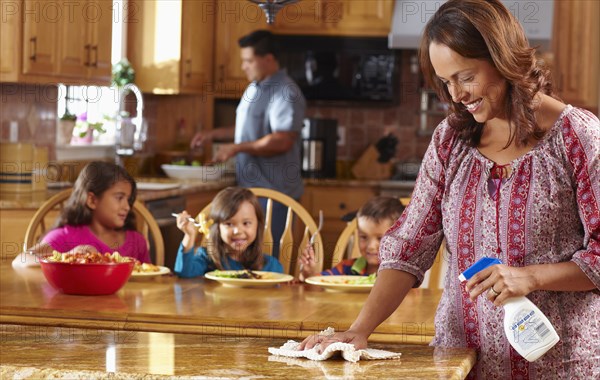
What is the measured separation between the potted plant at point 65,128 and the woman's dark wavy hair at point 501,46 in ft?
11.5

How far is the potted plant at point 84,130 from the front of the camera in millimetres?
5051

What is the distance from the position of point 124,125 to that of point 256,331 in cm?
305

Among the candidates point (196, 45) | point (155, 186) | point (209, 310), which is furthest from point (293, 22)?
point (209, 310)

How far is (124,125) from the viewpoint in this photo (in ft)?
16.7

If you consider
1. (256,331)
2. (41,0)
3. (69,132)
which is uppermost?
(41,0)

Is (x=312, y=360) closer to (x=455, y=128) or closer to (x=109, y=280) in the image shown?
(x=455, y=128)

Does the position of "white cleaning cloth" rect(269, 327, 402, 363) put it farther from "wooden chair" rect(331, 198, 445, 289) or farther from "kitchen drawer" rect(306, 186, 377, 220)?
"kitchen drawer" rect(306, 186, 377, 220)

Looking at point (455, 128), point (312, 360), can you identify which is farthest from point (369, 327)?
point (455, 128)

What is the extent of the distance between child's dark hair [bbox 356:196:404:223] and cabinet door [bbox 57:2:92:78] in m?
1.84

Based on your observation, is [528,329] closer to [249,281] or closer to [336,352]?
[336,352]

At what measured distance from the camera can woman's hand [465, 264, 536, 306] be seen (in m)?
1.59

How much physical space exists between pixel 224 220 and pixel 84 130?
6.90 feet

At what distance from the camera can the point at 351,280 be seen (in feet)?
9.20

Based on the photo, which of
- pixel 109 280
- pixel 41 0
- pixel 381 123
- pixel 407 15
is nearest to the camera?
pixel 109 280
